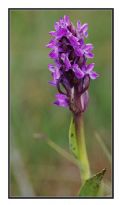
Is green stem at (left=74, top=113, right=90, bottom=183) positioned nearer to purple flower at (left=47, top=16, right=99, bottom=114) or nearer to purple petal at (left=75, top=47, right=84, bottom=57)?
purple flower at (left=47, top=16, right=99, bottom=114)

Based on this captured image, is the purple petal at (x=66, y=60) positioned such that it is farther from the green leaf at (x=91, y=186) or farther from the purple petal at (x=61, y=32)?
the green leaf at (x=91, y=186)

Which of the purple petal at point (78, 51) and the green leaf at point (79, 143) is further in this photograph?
the green leaf at point (79, 143)

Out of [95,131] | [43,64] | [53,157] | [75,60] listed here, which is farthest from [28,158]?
[75,60]

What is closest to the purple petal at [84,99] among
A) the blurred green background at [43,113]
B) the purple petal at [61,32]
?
the purple petal at [61,32]

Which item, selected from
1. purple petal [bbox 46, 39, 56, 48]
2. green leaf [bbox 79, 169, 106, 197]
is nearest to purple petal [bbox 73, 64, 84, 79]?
purple petal [bbox 46, 39, 56, 48]

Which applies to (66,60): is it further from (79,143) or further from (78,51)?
(79,143)
